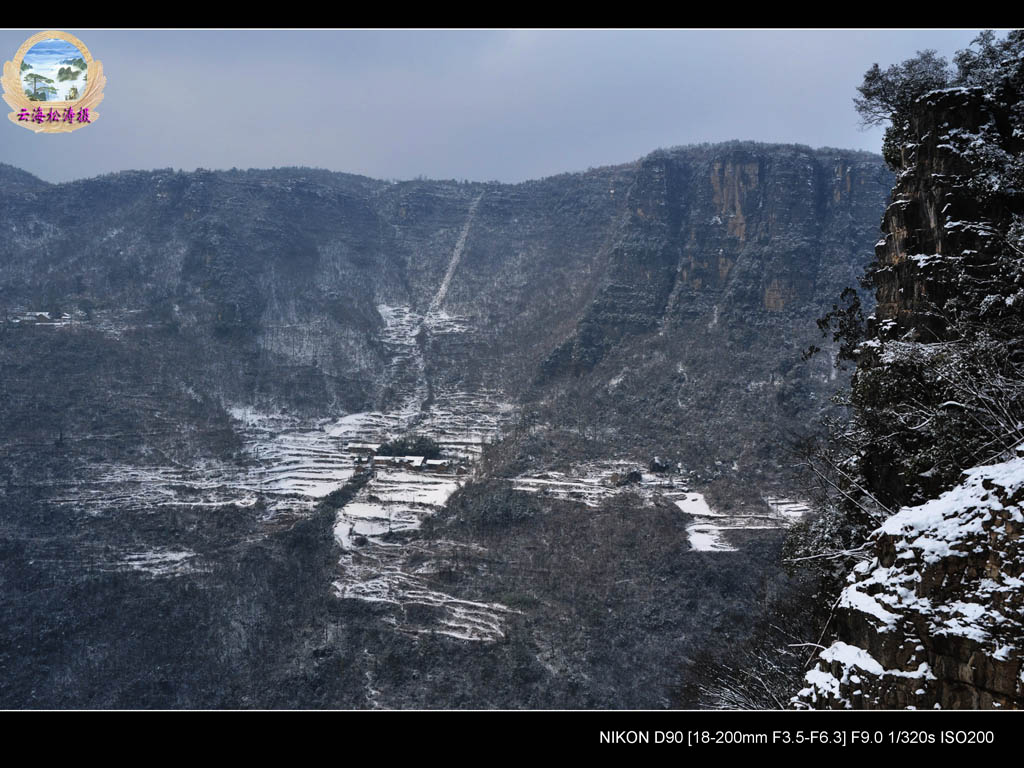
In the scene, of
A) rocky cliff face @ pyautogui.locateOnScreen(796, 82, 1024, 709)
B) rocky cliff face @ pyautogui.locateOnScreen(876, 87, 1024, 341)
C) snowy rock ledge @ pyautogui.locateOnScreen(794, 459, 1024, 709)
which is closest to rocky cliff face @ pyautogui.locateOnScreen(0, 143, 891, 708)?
rocky cliff face @ pyautogui.locateOnScreen(876, 87, 1024, 341)

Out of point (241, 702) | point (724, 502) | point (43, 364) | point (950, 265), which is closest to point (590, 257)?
point (724, 502)

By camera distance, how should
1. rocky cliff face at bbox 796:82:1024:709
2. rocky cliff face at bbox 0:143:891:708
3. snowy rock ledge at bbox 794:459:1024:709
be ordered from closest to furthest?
1. snowy rock ledge at bbox 794:459:1024:709
2. rocky cliff face at bbox 796:82:1024:709
3. rocky cliff face at bbox 0:143:891:708

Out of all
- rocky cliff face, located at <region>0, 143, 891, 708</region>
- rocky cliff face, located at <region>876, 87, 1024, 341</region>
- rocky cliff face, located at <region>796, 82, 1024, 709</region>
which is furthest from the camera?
rocky cliff face, located at <region>0, 143, 891, 708</region>

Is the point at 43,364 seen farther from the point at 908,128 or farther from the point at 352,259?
the point at 908,128

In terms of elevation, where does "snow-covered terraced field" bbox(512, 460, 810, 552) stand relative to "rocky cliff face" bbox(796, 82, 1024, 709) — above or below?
below

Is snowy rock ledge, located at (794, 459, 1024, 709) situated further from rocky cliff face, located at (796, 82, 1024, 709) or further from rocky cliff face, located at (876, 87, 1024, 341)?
rocky cliff face, located at (876, 87, 1024, 341)
